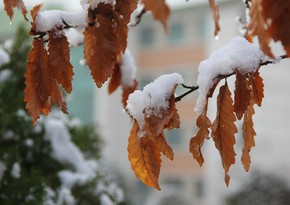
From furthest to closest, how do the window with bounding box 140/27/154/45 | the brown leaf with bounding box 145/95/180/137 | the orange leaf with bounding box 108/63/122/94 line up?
the window with bounding box 140/27/154/45 < the orange leaf with bounding box 108/63/122/94 < the brown leaf with bounding box 145/95/180/137

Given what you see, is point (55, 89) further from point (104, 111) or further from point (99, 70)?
point (104, 111)

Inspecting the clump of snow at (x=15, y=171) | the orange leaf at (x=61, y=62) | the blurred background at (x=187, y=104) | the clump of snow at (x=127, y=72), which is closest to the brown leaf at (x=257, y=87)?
the orange leaf at (x=61, y=62)

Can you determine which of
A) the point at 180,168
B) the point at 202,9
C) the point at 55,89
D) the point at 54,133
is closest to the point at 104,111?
the point at 180,168

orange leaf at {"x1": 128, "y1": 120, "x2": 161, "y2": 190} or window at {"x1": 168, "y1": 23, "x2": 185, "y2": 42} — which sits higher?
window at {"x1": 168, "y1": 23, "x2": 185, "y2": 42}

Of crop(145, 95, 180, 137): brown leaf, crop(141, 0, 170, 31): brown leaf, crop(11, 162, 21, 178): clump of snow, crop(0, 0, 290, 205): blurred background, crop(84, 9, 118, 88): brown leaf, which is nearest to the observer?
crop(141, 0, 170, 31): brown leaf

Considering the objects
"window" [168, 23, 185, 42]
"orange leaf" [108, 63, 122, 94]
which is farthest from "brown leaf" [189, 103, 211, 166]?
"window" [168, 23, 185, 42]

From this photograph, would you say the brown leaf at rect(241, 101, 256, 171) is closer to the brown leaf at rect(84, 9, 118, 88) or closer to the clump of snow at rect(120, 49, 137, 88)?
the brown leaf at rect(84, 9, 118, 88)
